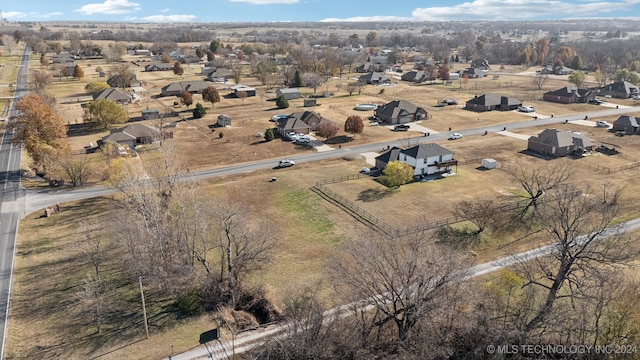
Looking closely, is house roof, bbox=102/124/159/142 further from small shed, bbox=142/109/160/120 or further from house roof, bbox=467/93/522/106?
house roof, bbox=467/93/522/106

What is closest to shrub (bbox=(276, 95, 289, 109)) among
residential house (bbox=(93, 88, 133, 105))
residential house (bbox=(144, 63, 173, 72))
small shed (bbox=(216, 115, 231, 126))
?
small shed (bbox=(216, 115, 231, 126))

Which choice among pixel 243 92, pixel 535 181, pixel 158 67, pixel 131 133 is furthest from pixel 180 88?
pixel 535 181

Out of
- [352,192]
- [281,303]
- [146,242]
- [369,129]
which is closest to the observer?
[281,303]

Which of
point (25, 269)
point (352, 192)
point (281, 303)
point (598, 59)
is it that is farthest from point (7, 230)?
point (598, 59)

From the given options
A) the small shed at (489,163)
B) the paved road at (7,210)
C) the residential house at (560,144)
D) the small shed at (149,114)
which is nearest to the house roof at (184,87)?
the small shed at (149,114)

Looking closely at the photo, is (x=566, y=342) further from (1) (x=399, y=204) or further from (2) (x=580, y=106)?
(2) (x=580, y=106)

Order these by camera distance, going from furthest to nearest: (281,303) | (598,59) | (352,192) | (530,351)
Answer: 1. (598,59)
2. (352,192)
3. (281,303)
4. (530,351)

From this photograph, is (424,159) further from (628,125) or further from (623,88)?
(623,88)

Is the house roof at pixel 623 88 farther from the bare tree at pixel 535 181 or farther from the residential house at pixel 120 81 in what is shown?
the residential house at pixel 120 81
